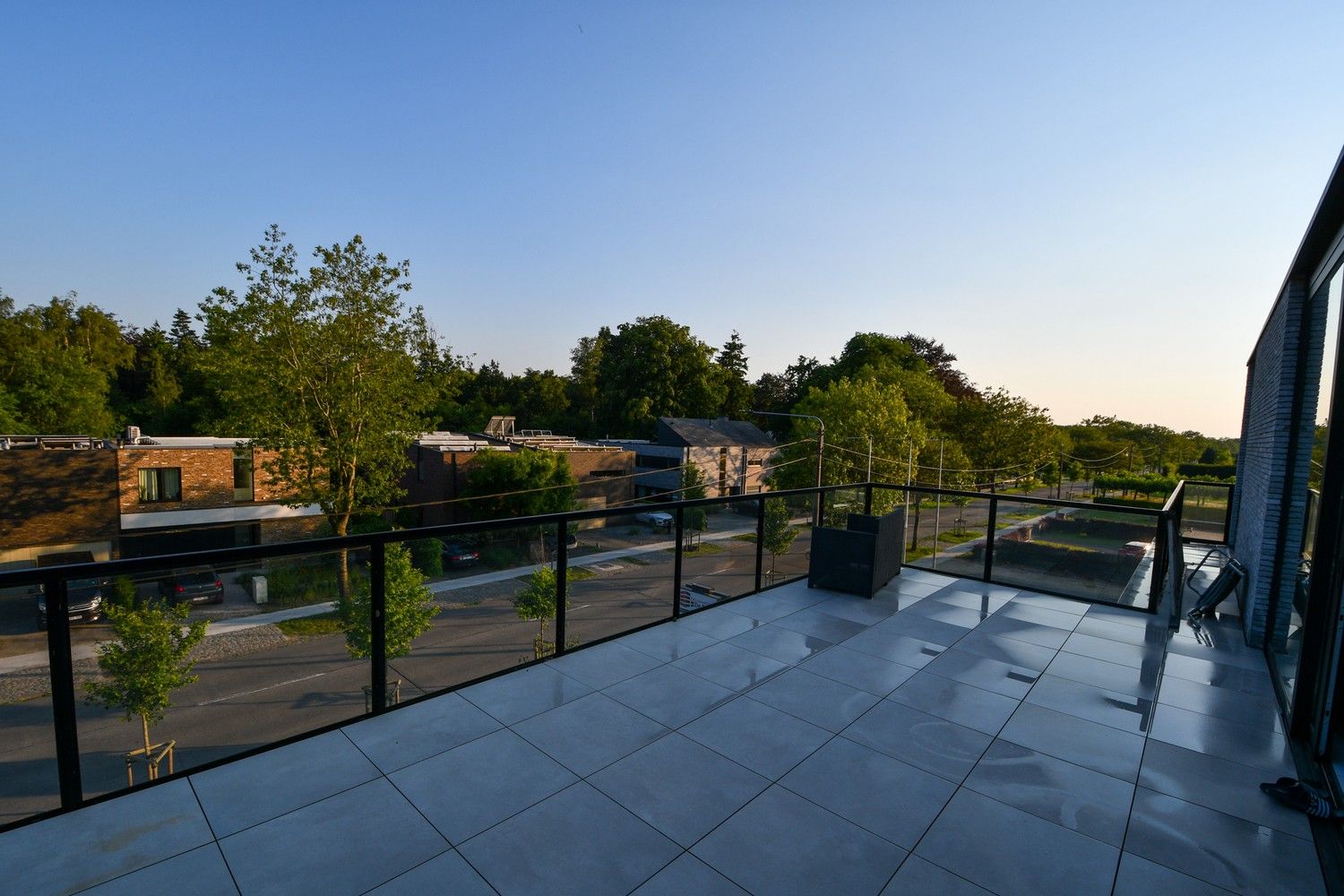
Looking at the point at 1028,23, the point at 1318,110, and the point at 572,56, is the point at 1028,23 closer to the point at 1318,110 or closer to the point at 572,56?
the point at 1318,110

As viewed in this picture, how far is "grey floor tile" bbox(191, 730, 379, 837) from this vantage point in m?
2.31

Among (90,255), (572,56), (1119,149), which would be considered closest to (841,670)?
(1119,149)

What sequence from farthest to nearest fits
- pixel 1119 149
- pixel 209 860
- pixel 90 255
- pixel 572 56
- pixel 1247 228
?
pixel 90 255 < pixel 572 56 < pixel 1119 149 < pixel 1247 228 < pixel 209 860

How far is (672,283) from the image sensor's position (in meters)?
51.3

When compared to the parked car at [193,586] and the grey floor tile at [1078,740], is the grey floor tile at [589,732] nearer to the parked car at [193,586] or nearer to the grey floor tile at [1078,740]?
the parked car at [193,586]

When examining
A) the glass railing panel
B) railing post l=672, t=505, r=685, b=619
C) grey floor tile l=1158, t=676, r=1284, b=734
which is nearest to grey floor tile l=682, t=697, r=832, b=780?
railing post l=672, t=505, r=685, b=619

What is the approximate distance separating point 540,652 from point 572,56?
10151mm

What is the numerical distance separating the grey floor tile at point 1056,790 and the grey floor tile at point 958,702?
301mm

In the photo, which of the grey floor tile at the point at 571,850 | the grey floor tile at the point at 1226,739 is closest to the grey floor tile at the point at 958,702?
the grey floor tile at the point at 1226,739

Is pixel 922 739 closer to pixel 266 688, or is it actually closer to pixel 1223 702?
pixel 1223 702

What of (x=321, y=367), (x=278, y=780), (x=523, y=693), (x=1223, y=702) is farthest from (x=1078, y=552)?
(x=321, y=367)

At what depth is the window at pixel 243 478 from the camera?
22141mm

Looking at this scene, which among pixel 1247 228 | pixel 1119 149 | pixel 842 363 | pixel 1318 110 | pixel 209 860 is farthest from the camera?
pixel 842 363

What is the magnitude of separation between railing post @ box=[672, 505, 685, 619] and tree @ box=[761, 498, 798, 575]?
8.16 feet
